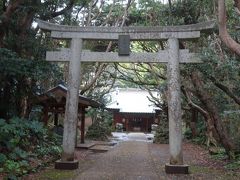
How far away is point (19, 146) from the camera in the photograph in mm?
11531

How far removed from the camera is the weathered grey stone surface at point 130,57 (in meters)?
11.7

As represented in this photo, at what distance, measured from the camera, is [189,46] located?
17.0m

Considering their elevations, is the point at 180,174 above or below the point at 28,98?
below

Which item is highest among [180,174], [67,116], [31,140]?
[67,116]

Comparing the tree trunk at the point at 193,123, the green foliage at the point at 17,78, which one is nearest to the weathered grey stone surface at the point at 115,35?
the green foliage at the point at 17,78

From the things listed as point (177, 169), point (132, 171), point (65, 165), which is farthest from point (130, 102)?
point (177, 169)

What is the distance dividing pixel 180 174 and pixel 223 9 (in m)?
5.47

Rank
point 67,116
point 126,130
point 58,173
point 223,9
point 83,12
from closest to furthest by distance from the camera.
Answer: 1. point 223,9
2. point 58,173
3. point 67,116
4. point 83,12
5. point 126,130

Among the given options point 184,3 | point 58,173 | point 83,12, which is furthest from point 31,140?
point 83,12

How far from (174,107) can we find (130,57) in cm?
220

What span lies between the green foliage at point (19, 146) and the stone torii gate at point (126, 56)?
1199 millimetres

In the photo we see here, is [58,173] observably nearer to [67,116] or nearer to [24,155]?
[24,155]

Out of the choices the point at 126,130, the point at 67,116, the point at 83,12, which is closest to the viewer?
the point at 67,116

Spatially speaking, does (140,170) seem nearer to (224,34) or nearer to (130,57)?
(130,57)
